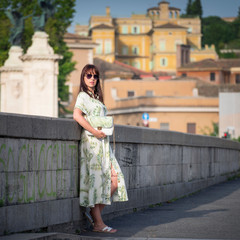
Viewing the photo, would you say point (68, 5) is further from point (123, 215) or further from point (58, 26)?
point (123, 215)

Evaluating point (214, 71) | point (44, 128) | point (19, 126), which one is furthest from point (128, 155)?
point (214, 71)

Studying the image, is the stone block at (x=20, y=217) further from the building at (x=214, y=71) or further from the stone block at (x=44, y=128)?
the building at (x=214, y=71)

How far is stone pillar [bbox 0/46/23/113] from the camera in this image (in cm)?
4231

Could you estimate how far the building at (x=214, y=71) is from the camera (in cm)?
11956

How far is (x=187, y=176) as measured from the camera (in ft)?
55.5

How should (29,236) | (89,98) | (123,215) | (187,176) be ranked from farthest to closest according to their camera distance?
(187,176) < (123,215) < (89,98) < (29,236)

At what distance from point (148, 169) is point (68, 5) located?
44.4 m

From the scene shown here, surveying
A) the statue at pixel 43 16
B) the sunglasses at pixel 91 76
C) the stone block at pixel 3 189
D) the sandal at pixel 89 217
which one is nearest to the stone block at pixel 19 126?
the stone block at pixel 3 189

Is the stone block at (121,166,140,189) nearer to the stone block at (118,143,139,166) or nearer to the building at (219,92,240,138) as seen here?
the stone block at (118,143,139,166)

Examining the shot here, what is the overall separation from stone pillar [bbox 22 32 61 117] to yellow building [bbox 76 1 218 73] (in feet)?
400

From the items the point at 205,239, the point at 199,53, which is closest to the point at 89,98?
the point at 205,239

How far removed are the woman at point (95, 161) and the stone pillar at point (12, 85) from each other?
32.9m

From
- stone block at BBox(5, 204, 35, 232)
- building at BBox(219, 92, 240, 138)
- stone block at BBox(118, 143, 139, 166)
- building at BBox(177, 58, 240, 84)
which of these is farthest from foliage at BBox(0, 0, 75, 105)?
building at BBox(177, 58, 240, 84)

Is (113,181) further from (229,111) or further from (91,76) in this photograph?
(229,111)
